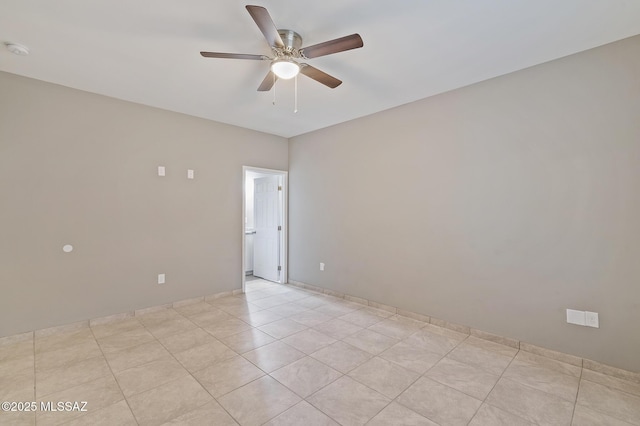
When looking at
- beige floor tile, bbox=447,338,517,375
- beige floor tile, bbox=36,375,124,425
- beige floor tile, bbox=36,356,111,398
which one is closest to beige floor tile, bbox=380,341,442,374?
beige floor tile, bbox=447,338,517,375

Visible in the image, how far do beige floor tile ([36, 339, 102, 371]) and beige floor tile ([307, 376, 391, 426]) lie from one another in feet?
7.07

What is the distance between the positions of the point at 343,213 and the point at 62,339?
3.59 m

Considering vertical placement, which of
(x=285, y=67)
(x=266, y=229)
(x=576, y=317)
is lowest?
(x=576, y=317)

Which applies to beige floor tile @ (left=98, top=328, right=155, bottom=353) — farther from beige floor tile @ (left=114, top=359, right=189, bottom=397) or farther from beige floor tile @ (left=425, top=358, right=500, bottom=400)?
beige floor tile @ (left=425, top=358, right=500, bottom=400)

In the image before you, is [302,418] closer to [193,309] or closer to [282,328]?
[282,328]

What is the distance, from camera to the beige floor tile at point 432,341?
2.72 m

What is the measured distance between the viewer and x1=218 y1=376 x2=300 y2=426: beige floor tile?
1816 millimetres

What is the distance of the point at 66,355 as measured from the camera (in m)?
2.56

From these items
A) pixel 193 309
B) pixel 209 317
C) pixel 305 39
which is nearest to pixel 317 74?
pixel 305 39

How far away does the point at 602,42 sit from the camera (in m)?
2.28

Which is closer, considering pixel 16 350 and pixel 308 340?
pixel 16 350

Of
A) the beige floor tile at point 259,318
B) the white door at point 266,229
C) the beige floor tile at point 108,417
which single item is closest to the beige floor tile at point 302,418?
the beige floor tile at point 108,417

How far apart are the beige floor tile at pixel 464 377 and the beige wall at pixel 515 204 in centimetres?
74

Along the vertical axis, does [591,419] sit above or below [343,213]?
below
